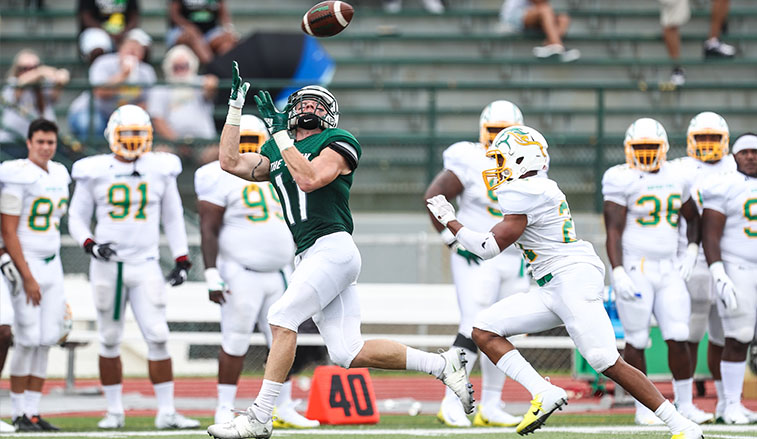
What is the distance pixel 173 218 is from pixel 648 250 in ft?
10.2

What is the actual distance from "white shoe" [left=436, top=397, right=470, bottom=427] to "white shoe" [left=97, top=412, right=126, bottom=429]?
2.02m

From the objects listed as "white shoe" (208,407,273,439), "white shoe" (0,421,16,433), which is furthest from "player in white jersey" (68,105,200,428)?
"white shoe" (208,407,273,439)

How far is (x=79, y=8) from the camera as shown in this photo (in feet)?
41.4

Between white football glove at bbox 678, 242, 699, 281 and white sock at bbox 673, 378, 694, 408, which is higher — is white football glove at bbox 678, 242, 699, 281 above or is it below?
above

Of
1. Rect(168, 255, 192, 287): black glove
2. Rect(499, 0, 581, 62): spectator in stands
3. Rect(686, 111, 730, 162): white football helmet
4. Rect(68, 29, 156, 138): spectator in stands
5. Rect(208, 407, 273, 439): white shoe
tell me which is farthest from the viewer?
Rect(499, 0, 581, 62): spectator in stands

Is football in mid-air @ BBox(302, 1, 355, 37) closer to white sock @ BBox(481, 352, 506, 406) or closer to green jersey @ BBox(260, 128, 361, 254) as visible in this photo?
green jersey @ BBox(260, 128, 361, 254)

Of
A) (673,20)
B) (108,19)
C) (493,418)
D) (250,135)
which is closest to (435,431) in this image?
(493,418)

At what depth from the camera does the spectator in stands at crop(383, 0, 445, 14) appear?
43.9ft

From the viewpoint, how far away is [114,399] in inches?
302

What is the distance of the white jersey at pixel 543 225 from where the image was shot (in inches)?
233

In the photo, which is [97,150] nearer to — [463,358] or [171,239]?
[171,239]

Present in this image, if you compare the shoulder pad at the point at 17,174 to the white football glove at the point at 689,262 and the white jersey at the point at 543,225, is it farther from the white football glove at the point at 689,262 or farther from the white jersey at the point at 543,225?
the white football glove at the point at 689,262

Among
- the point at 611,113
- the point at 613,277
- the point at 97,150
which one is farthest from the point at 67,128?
the point at 613,277

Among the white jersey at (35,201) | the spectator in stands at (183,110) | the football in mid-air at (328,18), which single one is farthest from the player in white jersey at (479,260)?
the spectator in stands at (183,110)
